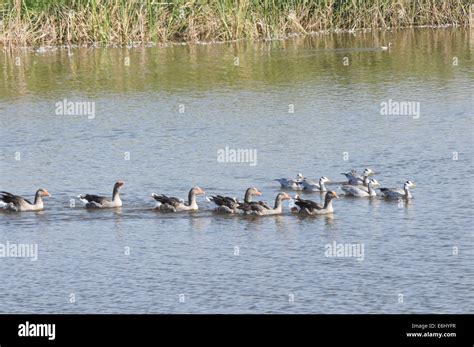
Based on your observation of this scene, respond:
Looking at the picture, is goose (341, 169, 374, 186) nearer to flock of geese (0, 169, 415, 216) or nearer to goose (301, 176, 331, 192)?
flock of geese (0, 169, 415, 216)

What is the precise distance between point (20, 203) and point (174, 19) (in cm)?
2091

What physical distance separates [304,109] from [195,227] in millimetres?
11829

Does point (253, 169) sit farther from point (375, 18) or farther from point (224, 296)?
point (375, 18)

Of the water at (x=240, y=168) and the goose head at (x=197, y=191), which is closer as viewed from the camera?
the water at (x=240, y=168)

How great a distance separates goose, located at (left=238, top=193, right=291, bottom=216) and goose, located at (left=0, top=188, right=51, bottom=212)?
13.4 feet

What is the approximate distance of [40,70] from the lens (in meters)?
43.7

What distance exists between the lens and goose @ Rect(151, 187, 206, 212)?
26.9m

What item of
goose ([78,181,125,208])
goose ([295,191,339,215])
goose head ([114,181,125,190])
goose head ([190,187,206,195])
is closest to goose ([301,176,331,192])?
goose ([295,191,339,215])

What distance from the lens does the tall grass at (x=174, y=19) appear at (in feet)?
149

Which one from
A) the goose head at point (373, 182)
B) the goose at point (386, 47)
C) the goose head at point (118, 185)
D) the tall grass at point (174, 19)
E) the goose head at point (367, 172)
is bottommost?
the goose head at point (373, 182)

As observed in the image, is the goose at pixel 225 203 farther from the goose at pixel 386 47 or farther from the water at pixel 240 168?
the goose at pixel 386 47

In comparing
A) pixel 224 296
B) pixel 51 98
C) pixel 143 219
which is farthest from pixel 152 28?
pixel 224 296

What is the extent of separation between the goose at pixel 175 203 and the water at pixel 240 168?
0.30 meters

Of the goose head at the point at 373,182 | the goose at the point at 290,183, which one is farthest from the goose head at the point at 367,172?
the goose at the point at 290,183
